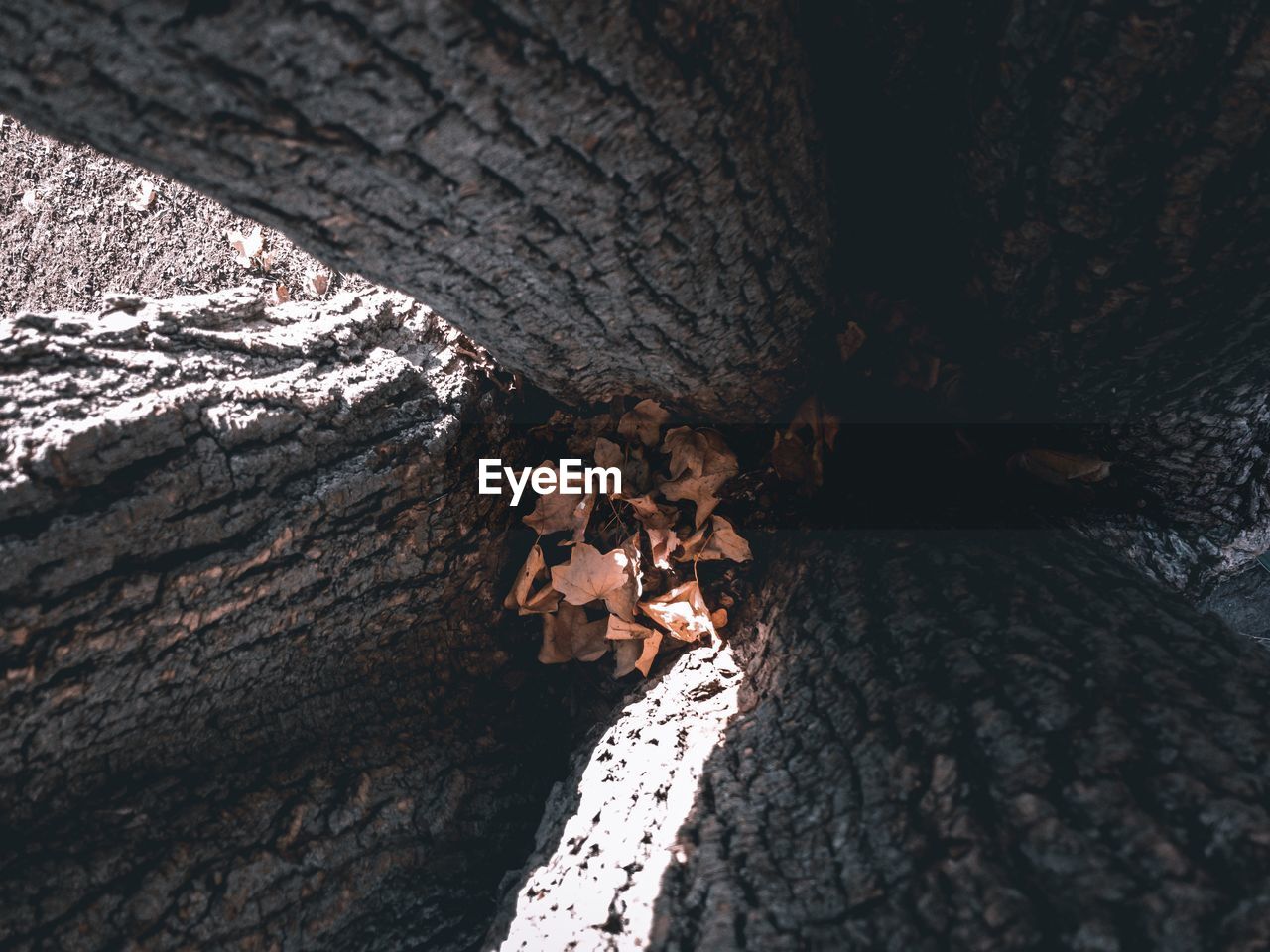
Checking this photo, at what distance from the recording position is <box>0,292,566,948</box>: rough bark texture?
39.8 inches

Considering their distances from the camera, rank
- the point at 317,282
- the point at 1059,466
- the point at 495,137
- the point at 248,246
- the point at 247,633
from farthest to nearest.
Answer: the point at 248,246
the point at 317,282
the point at 1059,466
the point at 247,633
the point at 495,137

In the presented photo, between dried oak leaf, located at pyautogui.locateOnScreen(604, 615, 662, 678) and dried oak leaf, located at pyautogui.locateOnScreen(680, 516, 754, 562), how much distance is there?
0.17 metres

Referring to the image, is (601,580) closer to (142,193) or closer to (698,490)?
(698,490)

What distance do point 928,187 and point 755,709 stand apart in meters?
0.95

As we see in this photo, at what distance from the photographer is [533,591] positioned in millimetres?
1502

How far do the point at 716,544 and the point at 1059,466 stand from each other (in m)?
0.68

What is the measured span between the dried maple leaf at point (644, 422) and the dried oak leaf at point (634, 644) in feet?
1.25

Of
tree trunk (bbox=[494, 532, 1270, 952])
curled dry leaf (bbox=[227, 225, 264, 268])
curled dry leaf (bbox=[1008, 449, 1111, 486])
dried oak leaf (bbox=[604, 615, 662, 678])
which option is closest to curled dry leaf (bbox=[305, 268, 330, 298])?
curled dry leaf (bbox=[227, 225, 264, 268])

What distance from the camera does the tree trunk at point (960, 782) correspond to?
2.44 feet

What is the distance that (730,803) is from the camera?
105 centimetres

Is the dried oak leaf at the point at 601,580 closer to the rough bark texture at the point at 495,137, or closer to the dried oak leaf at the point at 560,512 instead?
the dried oak leaf at the point at 560,512

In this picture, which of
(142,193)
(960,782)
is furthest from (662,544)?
(142,193)

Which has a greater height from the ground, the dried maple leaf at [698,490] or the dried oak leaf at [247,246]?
the dried oak leaf at [247,246]

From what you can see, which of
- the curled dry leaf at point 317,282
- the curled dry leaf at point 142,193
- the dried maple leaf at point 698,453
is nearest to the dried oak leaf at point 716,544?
the dried maple leaf at point 698,453
